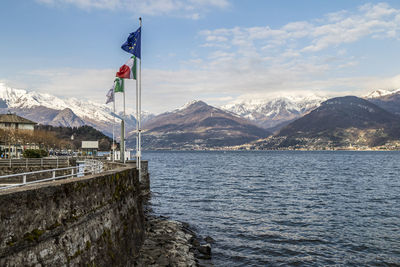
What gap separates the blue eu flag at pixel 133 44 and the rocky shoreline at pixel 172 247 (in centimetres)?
1386

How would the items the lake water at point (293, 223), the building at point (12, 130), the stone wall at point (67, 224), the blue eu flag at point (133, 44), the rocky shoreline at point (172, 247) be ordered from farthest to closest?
the building at point (12, 130)
the blue eu flag at point (133, 44)
the lake water at point (293, 223)
the rocky shoreline at point (172, 247)
the stone wall at point (67, 224)

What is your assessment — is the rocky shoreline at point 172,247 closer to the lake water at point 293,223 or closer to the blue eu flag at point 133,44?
the lake water at point 293,223

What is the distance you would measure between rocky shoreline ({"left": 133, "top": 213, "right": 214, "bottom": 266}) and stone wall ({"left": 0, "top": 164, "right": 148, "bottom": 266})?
216cm

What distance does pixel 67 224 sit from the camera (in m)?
9.85

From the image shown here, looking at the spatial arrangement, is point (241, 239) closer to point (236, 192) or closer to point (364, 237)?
point (364, 237)

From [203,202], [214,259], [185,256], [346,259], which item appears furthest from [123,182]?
[203,202]

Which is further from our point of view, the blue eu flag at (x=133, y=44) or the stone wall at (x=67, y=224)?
the blue eu flag at (x=133, y=44)

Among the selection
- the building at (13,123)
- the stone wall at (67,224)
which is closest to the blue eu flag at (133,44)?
the stone wall at (67,224)

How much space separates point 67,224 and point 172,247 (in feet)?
39.4

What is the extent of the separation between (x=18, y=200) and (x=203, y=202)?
3356 cm

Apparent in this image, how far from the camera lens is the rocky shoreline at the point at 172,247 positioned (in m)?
18.1

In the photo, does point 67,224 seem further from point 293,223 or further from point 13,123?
point 13,123

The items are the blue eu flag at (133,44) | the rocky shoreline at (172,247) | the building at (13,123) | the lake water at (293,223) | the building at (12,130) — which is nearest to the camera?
the rocky shoreline at (172,247)

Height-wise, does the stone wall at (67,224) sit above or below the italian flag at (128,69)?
below
